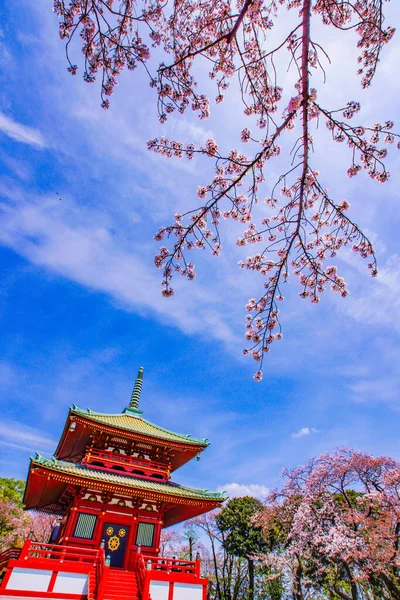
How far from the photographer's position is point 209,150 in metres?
4.15

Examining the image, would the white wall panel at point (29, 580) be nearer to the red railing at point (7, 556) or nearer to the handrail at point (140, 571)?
the red railing at point (7, 556)

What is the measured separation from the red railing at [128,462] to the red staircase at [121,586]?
12.2 ft

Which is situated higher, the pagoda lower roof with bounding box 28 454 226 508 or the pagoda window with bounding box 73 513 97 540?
the pagoda lower roof with bounding box 28 454 226 508

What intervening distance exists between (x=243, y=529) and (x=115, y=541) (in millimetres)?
17712

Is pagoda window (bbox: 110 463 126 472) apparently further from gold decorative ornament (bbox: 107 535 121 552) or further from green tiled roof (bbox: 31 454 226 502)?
gold decorative ornament (bbox: 107 535 121 552)

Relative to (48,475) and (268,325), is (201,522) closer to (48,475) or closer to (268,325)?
(48,475)

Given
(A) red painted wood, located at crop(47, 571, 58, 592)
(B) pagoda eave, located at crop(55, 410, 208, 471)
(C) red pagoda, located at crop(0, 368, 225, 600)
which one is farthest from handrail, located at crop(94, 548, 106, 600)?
(B) pagoda eave, located at crop(55, 410, 208, 471)

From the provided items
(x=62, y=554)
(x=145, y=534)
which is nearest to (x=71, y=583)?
(x=62, y=554)

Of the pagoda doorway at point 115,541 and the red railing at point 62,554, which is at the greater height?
the pagoda doorway at point 115,541

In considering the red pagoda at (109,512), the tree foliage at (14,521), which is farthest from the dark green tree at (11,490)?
the red pagoda at (109,512)

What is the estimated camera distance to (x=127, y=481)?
1227 cm

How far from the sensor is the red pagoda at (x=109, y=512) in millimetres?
8938

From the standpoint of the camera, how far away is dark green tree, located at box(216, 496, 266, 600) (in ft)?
77.9

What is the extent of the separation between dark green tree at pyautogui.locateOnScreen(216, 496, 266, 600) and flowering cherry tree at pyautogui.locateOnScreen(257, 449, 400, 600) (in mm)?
1992
